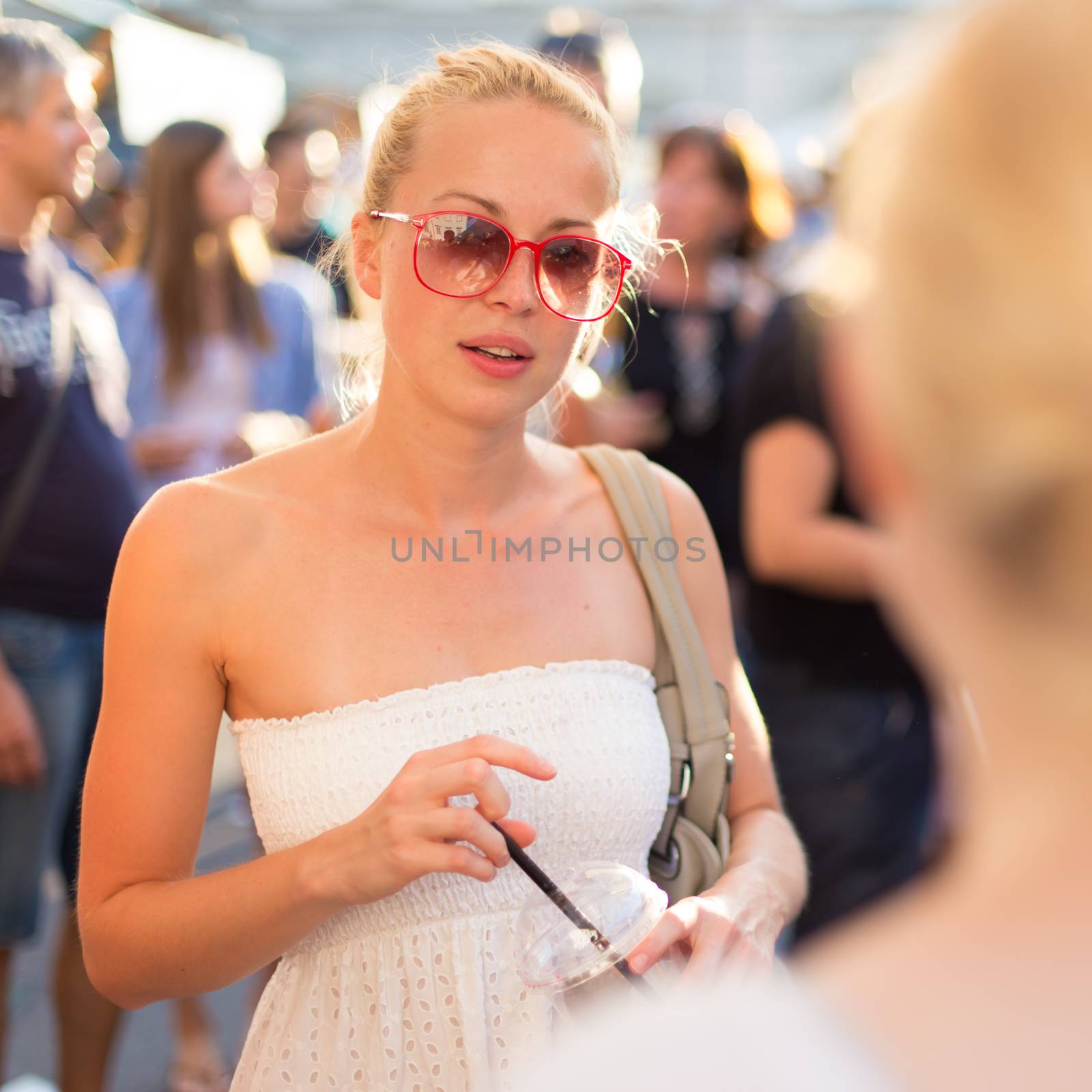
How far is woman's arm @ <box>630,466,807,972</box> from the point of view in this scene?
61.5 inches

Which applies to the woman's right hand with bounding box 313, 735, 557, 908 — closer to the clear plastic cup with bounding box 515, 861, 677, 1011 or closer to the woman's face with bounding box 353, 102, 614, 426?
the clear plastic cup with bounding box 515, 861, 677, 1011

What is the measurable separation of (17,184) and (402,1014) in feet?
7.25

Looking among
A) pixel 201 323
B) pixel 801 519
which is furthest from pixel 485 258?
pixel 201 323

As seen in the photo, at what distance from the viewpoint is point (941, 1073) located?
0.59 m

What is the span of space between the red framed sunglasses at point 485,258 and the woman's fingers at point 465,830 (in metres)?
0.74

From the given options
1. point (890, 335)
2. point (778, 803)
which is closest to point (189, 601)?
point (778, 803)

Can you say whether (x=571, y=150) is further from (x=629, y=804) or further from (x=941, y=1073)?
(x=941, y=1073)

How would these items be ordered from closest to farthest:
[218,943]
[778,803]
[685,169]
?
[218,943], [778,803], [685,169]

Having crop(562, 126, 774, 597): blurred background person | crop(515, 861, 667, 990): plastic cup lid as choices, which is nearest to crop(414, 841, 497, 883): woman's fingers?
crop(515, 861, 667, 990): plastic cup lid

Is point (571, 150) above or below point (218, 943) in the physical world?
above

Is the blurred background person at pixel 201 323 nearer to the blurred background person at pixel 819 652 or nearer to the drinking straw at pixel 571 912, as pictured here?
the blurred background person at pixel 819 652

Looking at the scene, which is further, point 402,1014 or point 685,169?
point 685,169

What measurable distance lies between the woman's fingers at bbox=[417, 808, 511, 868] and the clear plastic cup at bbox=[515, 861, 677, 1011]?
97 millimetres

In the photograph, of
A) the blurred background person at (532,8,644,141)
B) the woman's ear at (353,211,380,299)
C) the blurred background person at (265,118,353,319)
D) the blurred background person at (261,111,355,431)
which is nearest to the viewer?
the woman's ear at (353,211,380,299)
